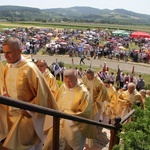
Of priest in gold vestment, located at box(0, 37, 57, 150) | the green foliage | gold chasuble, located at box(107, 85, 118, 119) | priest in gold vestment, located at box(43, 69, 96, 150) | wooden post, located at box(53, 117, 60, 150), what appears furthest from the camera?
gold chasuble, located at box(107, 85, 118, 119)

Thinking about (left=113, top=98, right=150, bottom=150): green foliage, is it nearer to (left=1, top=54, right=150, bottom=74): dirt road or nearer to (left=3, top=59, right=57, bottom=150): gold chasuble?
(left=3, top=59, right=57, bottom=150): gold chasuble

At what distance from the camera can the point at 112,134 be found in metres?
4.93

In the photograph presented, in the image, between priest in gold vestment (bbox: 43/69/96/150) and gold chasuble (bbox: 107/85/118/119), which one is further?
gold chasuble (bbox: 107/85/118/119)

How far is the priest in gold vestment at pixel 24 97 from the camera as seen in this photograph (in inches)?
162

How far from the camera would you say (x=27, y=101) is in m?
4.27

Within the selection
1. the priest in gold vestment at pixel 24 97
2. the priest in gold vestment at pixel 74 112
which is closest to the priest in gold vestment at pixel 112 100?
the priest in gold vestment at pixel 74 112

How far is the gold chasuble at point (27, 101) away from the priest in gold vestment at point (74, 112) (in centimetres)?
108

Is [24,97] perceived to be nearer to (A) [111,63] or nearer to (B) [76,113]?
(B) [76,113]

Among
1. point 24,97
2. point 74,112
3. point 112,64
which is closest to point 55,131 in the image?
point 24,97

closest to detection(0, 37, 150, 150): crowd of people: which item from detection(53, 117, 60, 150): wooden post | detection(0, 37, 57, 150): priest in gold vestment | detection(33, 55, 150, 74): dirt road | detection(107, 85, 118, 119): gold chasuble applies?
detection(0, 37, 57, 150): priest in gold vestment

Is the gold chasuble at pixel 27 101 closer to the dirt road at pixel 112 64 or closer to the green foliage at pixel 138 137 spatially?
the green foliage at pixel 138 137

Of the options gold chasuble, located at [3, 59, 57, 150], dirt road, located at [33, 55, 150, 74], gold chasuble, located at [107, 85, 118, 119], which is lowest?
dirt road, located at [33, 55, 150, 74]

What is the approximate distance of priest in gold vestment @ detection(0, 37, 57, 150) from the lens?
13.5 ft

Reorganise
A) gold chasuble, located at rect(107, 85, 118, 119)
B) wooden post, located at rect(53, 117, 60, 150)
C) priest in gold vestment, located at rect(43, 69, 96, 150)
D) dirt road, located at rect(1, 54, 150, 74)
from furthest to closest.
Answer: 1. dirt road, located at rect(1, 54, 150, 74)
2. gold chasuble, located at rect(107, 85, 118, 119)
3. priest in gold vestment, located at rect(43, 69, 96, 150)
4. wooden post, located at rect(53, 117, 60, 150)
